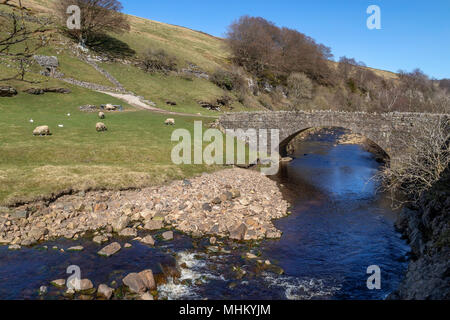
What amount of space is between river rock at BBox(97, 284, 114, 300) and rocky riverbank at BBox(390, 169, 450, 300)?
11.7 metres

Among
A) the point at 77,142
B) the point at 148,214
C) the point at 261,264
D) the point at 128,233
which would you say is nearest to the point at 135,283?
the point at 128,233

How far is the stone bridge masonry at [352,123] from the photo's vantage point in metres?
39.0

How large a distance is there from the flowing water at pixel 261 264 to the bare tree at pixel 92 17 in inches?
2841

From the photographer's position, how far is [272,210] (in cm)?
2583

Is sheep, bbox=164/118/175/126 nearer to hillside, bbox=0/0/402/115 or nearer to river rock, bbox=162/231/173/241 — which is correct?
hillside, bbox=0/0/402/115

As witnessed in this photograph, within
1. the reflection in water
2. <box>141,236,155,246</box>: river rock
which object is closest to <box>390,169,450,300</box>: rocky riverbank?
the reflection in water

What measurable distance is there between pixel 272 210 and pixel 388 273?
10.4m

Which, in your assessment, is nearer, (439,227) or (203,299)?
(203,299)

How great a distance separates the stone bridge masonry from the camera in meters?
39.0

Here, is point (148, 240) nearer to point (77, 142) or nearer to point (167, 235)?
point (167, 235)

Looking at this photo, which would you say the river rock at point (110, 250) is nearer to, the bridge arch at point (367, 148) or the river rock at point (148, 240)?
the river rock at point (148, 240)

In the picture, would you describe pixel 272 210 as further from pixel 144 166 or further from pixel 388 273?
pixel 144 166

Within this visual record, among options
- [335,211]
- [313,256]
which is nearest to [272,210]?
[335,211]
